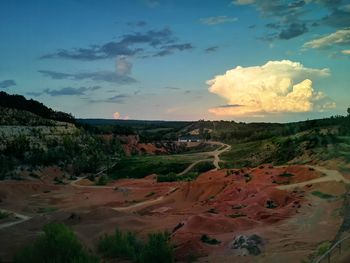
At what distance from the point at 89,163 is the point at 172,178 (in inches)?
1230

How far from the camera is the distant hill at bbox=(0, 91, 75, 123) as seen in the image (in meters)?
137

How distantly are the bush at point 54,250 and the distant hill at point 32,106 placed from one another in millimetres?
115226

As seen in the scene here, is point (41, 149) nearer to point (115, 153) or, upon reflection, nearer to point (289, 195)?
point (115, 153)

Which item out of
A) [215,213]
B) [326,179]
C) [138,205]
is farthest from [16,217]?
[326,179]

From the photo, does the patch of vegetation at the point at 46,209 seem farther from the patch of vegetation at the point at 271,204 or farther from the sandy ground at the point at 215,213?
the patch of vegetation at the point at 271,204

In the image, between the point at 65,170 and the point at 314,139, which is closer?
the point at 314,139

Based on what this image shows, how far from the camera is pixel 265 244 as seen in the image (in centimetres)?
2534

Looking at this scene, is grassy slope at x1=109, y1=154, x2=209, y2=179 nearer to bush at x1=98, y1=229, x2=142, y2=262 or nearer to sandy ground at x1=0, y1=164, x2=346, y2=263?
sandy ground at x1=0, y1=164, x2=346, y2=263

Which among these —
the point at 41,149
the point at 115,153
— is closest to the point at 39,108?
the point at 115,153

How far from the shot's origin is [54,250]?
24.1 metres

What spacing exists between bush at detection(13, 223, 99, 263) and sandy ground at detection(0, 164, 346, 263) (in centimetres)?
293

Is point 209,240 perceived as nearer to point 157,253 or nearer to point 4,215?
point 157,253

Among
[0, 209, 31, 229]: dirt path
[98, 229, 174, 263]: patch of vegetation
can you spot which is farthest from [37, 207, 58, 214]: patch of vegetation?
[98, 229, 174, 263]: patch of vegetation

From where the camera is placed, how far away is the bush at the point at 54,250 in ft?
77.5
